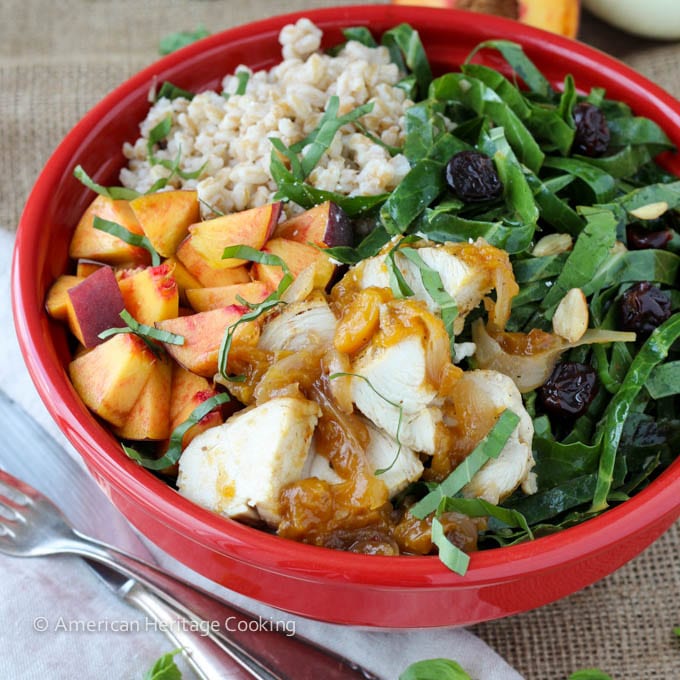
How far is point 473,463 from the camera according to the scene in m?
2.08

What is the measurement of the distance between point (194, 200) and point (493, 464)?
1.13 m

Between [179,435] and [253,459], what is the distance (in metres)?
0.28

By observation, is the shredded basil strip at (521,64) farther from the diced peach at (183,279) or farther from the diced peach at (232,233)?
the diced peach at (183,279)

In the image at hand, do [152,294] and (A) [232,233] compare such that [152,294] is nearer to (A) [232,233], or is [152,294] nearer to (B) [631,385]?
(A) [232,233]

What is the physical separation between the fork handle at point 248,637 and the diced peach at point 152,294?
0.70m

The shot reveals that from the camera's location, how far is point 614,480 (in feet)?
7.57

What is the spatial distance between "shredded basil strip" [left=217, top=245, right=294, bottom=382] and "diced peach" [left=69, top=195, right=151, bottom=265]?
0.33 metres

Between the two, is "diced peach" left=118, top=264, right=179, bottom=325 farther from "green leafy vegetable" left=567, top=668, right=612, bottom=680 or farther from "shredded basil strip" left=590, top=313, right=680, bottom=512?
"green leafy vegetable" left=567, top=668, right=612, bottom=680

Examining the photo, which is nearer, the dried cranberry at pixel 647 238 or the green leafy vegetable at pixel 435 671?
the green leafy vegetable at pixel 435 671

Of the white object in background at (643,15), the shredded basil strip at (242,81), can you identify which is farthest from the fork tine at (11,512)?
the white object in background at (643,15)

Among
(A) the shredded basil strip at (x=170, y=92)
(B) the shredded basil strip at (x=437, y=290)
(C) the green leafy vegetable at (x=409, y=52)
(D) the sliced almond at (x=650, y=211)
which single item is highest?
(C) the green leafy vegetable at (x=409, y=52)

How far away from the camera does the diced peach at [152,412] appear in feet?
7.35

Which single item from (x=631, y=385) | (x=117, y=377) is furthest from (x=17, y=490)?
(x=631, y=385)

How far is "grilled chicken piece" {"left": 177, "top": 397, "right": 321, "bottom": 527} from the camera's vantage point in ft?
6.51
